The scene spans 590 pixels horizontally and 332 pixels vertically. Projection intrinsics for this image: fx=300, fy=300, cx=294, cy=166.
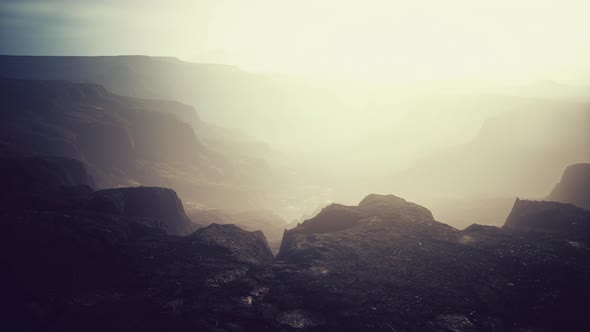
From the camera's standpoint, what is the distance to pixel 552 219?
1428 inches

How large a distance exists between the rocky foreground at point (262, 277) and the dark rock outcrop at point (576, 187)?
38.5m

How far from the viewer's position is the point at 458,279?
71.7ft

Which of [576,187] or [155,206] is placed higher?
[576,187]

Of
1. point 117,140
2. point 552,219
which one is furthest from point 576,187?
point 117,140

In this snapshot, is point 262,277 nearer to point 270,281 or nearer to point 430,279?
point 270,281

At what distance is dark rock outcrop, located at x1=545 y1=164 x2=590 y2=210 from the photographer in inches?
2292

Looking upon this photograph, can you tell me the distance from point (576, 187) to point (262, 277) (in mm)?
69787

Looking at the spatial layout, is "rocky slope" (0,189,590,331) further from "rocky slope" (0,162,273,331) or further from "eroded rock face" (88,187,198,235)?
"eroded rock face" (88,187,198,235)

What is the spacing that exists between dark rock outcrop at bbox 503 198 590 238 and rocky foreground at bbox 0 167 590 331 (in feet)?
10.4

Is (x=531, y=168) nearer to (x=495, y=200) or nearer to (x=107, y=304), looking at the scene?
(x=495, y=200)

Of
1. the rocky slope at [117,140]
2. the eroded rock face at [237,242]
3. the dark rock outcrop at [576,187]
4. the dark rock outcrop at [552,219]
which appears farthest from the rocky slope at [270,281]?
the rocky slope at [117,140]

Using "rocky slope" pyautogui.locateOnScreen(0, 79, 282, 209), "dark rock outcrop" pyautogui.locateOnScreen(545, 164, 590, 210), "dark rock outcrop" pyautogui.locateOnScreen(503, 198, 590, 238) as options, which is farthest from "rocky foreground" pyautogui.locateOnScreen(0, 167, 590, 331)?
"rocky slope" pyautogui.locateOnScreen(0, 79, 282, 209)

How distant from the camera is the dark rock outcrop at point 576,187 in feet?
191

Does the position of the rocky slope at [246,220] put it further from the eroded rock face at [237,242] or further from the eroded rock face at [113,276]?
the eroded rock face at [113,276]
